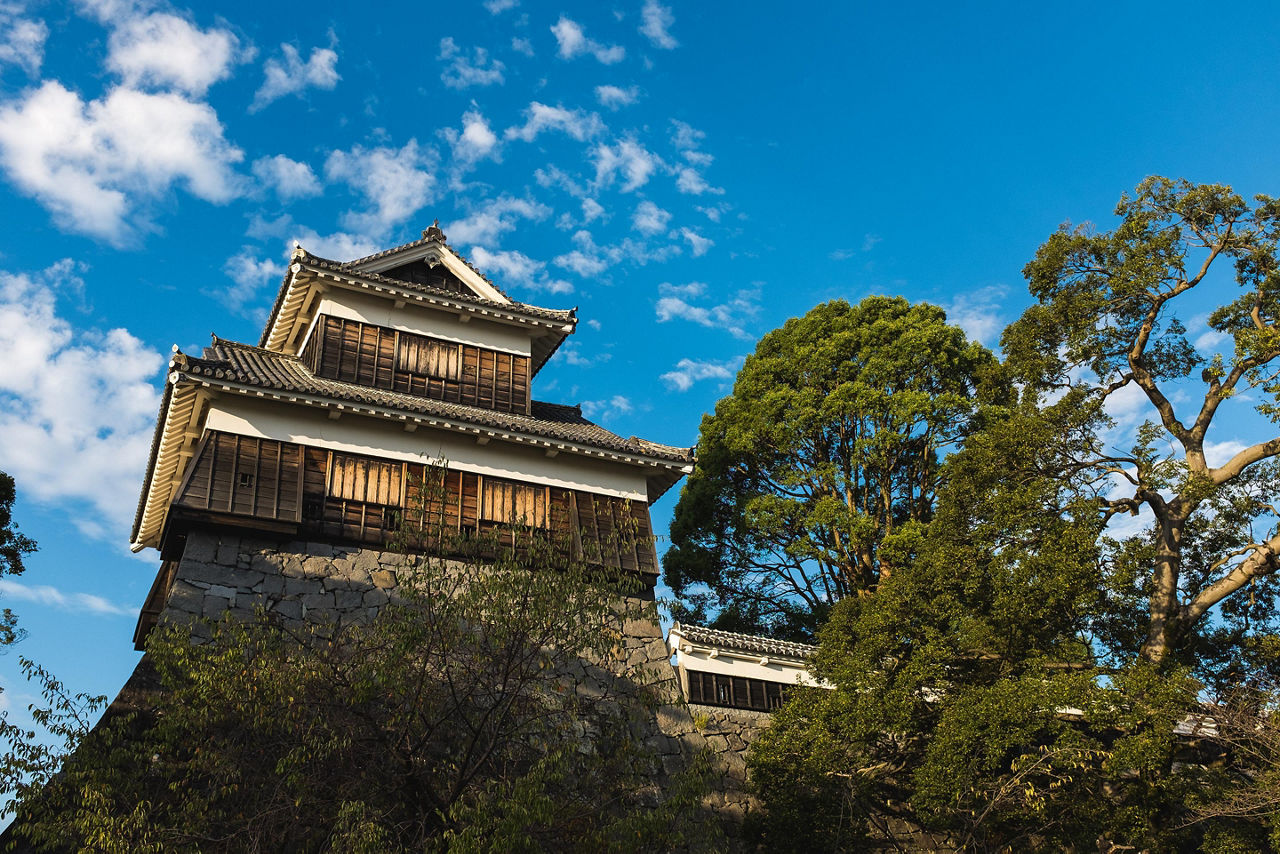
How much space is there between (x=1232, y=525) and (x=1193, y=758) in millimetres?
3956

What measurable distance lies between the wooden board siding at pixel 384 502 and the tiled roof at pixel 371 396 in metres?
→ 0.94

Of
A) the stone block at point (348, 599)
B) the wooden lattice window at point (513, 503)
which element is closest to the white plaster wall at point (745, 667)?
the wooden lattice window at point (513, 503)

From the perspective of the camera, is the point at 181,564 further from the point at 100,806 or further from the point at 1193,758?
the point at 1193,758

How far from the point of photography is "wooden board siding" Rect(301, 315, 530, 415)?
19.5m

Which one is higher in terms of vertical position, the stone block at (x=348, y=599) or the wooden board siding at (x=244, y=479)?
the wooden board siding at (x=244, y=479)

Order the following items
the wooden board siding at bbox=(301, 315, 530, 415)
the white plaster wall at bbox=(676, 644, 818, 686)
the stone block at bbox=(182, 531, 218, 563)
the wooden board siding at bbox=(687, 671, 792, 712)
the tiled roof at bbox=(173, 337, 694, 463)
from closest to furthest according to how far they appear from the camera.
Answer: the stone block at bbox=(182, 531, 218, 563), the tiled roof at bbox=(173, 337, 694, 463), the wooden board siding at bbox=(687, 671, 792, 712), the white plaster wall at bbox=(676, 644, 818, 686), the wooden board siding at bbox=(301, 315, 530, 415)

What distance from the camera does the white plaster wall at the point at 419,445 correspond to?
16.9m

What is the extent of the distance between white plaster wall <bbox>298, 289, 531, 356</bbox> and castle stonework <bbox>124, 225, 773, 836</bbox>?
0.04 metres

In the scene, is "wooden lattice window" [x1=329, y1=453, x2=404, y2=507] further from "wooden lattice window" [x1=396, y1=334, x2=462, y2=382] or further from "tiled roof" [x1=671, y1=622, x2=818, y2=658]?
"tiled roof" [x1=671, y1=622, x2=818, y2=658]

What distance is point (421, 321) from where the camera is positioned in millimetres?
20625

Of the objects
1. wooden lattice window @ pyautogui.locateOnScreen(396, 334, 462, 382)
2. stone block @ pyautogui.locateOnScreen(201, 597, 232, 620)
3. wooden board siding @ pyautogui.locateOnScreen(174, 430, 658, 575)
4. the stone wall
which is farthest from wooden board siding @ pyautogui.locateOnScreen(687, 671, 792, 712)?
stone block @ pyautogui.locateOnScreen(201, 597, 232, 620)

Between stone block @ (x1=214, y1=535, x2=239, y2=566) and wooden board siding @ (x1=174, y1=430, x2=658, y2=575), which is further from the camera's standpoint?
wooden board siding @ (x1=174, y1=430, x2=658, y2=575)

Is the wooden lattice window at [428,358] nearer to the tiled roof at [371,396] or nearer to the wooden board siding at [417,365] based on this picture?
the wooden board siding at [417,365]

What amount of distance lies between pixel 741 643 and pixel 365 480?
7.14m
